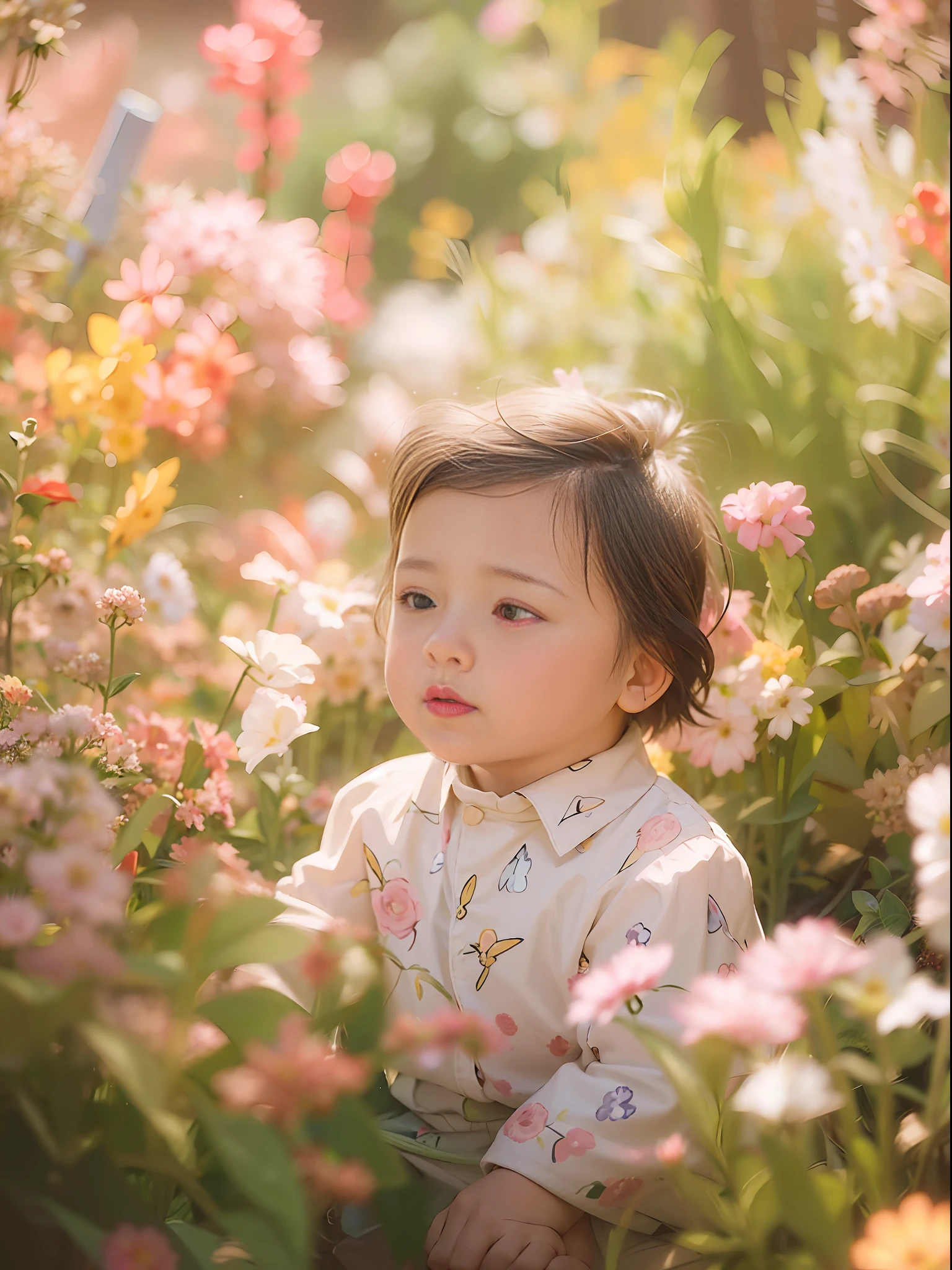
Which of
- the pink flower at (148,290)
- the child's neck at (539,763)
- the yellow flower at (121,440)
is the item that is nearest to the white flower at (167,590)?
the yellow flower at (121,440)

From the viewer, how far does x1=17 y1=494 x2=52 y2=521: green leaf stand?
2.58ft

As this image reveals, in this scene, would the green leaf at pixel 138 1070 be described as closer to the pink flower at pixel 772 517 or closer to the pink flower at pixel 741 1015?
the pink flower at pixel 741 1015

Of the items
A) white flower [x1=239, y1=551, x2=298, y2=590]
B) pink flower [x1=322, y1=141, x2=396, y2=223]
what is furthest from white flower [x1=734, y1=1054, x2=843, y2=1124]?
pink flower [x1=322, y1=141, x2=396, y2=223]

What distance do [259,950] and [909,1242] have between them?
0.88 ft

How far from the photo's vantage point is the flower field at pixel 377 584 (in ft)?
1.42

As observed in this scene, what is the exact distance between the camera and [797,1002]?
17.8 inches

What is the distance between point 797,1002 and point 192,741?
1.97ft

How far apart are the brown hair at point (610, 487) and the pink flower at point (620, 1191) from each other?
1.19 feet

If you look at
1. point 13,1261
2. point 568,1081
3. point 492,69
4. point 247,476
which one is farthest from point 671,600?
point 492,69

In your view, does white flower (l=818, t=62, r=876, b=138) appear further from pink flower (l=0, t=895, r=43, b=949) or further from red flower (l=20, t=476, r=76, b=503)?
pink flower (l=0, t=895, r=43, b=949)

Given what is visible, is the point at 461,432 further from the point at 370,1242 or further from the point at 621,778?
the point at 370,1242

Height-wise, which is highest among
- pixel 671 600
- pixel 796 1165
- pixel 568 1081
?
pixel 796 1165

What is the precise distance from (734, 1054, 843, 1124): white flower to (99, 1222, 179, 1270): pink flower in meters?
0.23

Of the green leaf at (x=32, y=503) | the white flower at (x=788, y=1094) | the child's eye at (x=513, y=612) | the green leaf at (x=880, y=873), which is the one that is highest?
the white flower at (x=788, y=1094)
